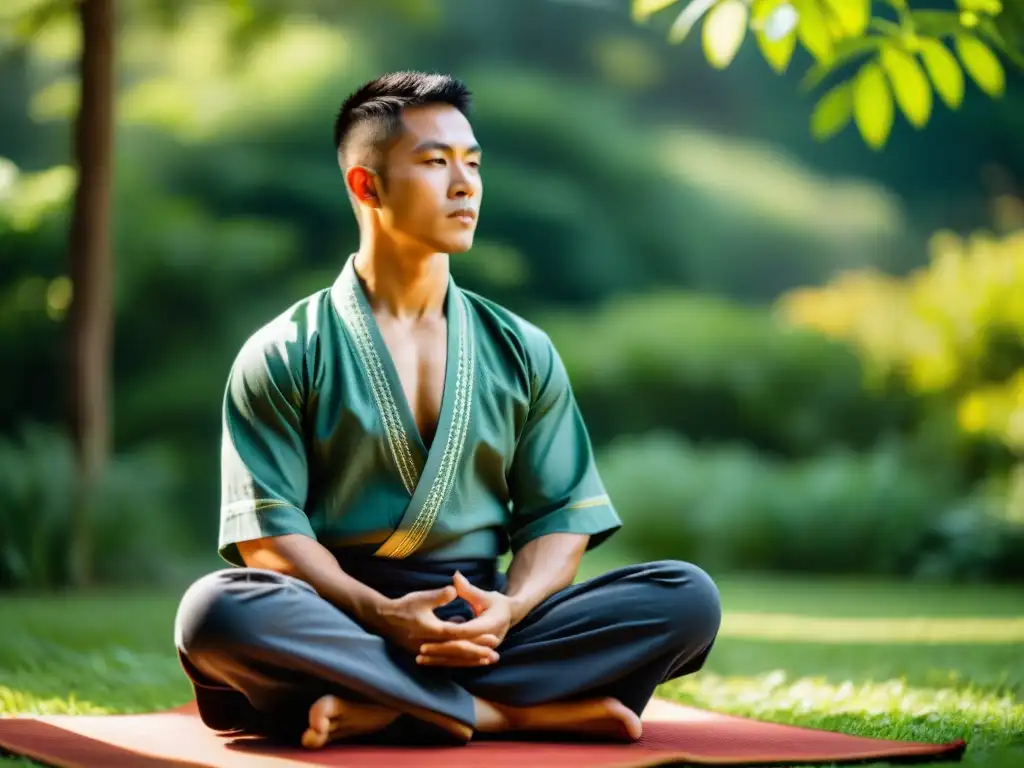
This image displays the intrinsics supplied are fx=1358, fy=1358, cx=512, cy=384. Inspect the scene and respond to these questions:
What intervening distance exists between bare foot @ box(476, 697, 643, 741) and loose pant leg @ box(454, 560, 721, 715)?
0.06 feet

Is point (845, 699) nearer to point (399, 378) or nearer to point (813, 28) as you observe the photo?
point (399, 378)

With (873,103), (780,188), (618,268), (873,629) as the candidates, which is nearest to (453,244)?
(873,103)

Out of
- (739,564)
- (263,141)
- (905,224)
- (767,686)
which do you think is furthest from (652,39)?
(767,686)

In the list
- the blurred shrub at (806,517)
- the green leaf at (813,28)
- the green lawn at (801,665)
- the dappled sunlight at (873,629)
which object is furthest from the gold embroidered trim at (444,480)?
the blurred shrub at (806,517)

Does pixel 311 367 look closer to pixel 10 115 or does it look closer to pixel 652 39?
pixel 10 115

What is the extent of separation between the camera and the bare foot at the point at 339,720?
2180 millimetres

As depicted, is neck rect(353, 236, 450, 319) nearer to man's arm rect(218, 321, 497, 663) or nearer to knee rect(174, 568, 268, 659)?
man's arm rect(218, 321, 497, 663)

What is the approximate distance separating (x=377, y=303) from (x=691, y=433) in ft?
17.9

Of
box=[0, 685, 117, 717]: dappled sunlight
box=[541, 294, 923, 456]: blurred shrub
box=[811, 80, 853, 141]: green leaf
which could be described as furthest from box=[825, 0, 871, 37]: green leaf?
box=[541, 294, 923, 456]: blurred shrub

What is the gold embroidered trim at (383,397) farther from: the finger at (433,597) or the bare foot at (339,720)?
the bare foot at (339,720)

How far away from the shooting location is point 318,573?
229 centimetres

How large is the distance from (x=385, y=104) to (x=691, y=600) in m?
1.05

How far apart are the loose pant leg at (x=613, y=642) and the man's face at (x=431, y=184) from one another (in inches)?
26.6

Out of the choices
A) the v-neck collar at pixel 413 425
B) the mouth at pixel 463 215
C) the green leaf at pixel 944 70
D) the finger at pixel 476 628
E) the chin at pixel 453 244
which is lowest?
the finger at pixel 476 628
